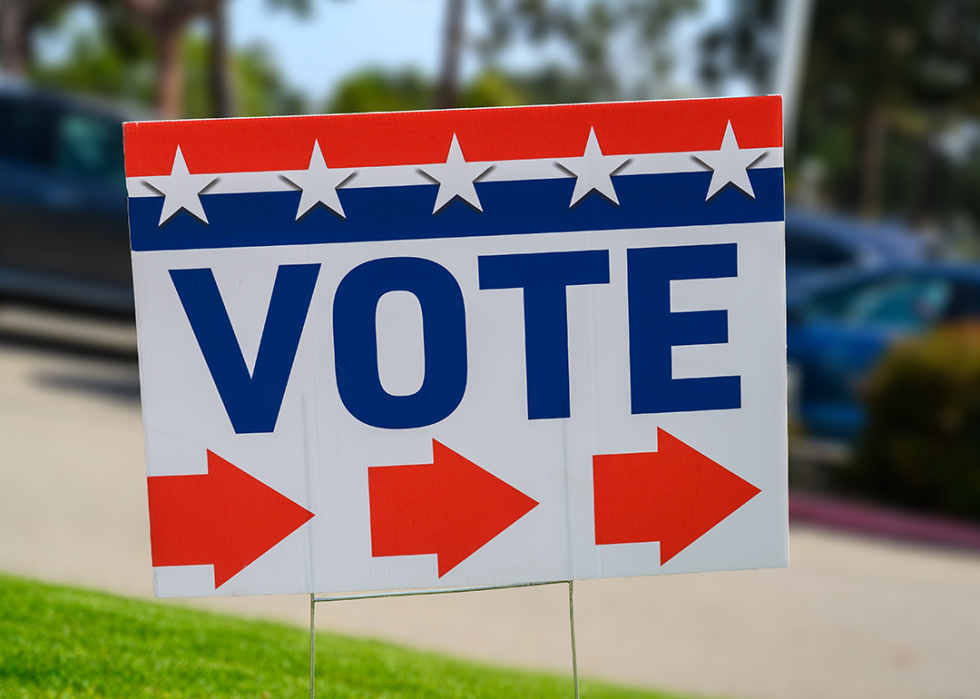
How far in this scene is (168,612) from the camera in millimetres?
3621

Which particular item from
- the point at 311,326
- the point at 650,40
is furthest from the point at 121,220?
the point at 311,326

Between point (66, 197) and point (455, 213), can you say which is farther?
point (66, 197)

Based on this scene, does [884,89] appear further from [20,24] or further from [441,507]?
[441,507]

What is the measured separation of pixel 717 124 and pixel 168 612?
2.41m

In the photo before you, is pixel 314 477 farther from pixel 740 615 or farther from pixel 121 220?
pixel 121 220

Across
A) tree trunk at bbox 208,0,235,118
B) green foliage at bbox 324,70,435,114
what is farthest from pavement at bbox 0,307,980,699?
tree trunk at bbox 208,0,235,118

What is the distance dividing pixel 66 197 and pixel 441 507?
761 cm

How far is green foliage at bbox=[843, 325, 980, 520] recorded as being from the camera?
7059mm

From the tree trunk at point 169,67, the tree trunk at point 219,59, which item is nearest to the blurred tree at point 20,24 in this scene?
the tree trunk at point 169,67

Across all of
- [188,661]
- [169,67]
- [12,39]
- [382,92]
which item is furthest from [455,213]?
[12,39]

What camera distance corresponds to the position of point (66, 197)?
29.7 ft

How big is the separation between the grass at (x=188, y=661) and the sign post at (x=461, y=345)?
0.60 m

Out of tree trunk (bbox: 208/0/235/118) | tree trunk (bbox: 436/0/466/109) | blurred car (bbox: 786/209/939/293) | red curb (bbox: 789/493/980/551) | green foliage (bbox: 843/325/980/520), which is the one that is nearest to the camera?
red curb (bbox: 789/493/980/551)

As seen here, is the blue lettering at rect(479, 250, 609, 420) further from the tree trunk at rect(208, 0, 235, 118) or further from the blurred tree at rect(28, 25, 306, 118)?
the tree trunk at rect(208, 0, 235, 118)
